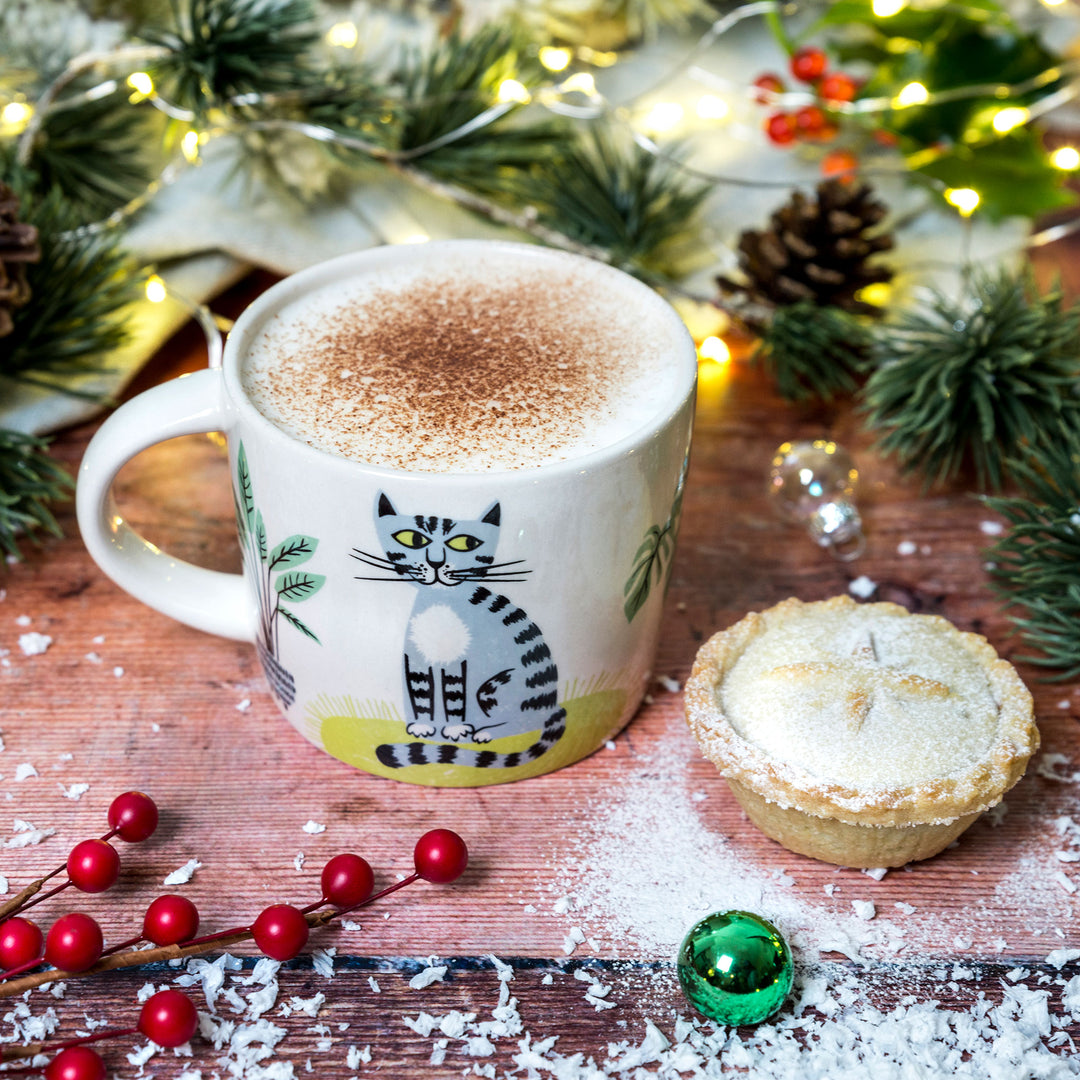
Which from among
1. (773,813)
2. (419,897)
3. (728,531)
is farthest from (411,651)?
(728,531)

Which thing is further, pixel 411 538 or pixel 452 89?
pixel 452 89

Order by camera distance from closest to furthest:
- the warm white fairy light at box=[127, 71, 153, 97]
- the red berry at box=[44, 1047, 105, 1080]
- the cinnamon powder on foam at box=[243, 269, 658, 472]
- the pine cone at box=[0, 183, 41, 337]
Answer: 1. the red berry at box=[44, 1047, 105, 1080]
2. the cinnamon powder on foam at box=[243, 269, 658, 472]
3. the pine cone at box=[0, 183, 41, 337]
4. the warm white fairy light at box=[127, 71, 153, 97]

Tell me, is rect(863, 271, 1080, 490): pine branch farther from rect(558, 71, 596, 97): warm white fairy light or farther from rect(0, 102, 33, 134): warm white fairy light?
rect(0, 102, 33, 134): warm white fairy light

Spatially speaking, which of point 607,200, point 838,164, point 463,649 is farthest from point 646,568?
point 838,164

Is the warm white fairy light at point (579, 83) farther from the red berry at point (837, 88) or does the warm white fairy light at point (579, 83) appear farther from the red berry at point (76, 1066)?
the red berry at point (76, 1066)

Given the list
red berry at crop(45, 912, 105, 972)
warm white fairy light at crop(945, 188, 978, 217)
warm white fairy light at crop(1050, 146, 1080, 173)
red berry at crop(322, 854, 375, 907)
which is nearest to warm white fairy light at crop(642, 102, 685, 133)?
warm white fairy light at crop(945, 188, 978, 217)

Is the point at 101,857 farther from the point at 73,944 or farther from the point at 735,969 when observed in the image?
the point at 735,969
